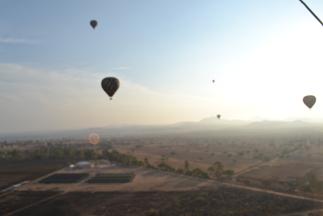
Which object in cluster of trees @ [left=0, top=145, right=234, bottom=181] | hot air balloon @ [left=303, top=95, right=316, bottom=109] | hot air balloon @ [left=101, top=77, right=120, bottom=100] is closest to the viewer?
hot air balloon @ [left=303, top=95, right=316, bottom=109]

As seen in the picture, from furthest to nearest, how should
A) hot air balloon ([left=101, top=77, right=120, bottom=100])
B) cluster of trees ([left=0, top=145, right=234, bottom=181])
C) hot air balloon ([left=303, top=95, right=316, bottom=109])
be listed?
cluster of trees ([left=0, top=145, right=234, bottom=181]) → hot air balloon ([left=101, top=77, right=120, bottom=100]) → hot air balloon ([left=303, top=95, right=316, bottom=109])

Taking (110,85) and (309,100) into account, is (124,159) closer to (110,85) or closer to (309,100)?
(110,85)

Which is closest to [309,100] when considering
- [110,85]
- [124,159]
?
[110,85]

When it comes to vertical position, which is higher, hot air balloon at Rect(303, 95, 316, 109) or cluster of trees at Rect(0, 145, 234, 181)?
hot air balloon at Rect(303, 95, 316, 109)

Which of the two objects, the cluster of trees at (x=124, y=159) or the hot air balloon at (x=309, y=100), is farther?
the cluster of trees at (x=124, y=159)

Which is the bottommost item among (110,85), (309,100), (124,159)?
(124,159)

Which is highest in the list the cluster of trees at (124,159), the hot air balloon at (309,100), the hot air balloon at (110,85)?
the hot air balloon at (110,85)

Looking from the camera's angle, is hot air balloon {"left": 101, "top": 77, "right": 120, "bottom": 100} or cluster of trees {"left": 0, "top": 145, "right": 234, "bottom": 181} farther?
cluster of trees {"left": 0, "top": 145, "right": 234, "bottom": 181}

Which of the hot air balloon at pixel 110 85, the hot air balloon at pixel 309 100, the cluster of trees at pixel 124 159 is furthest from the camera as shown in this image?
the cluster of trees at pixel 124 159

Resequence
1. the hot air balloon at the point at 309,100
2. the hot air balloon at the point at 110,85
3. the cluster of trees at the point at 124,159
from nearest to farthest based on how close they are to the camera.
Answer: the hot air balloon at the point at 309,100
the hot air balloon at the point at 110,85
the cluster of trees at the point at 124,159

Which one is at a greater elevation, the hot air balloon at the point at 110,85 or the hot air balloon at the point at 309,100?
the hot air balloon at the point at 110,85
